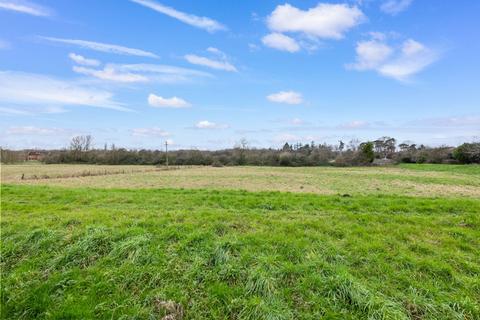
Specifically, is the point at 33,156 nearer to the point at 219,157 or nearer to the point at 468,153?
the point at 219,157

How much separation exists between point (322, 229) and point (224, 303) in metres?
2.84

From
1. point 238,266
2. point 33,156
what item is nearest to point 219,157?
point 33,156

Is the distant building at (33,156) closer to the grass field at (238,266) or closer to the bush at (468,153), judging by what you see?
the grass field at (238,266)

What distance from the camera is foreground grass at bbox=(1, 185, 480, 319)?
3.80m

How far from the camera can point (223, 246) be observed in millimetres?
5043

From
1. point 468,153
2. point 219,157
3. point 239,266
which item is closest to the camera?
point 239,266

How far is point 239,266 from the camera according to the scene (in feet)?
14.9


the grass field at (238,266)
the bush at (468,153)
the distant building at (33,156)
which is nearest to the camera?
the grass field at (238,266)

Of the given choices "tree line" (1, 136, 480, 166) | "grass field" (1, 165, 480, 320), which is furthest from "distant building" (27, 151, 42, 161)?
"grass field" (1, 165, 480, 320)

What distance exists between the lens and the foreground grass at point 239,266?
12.5 feet

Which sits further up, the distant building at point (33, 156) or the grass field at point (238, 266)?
the distant building at point (33, 156)

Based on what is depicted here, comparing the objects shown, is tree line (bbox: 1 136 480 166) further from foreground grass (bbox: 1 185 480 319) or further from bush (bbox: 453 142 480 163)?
foreground grass (bbox: 1 185 480 319)

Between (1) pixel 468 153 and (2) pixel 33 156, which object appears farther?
(2) pixel 33 156

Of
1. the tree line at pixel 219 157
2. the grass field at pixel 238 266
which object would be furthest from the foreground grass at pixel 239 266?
the tree line at pixel 219 157
